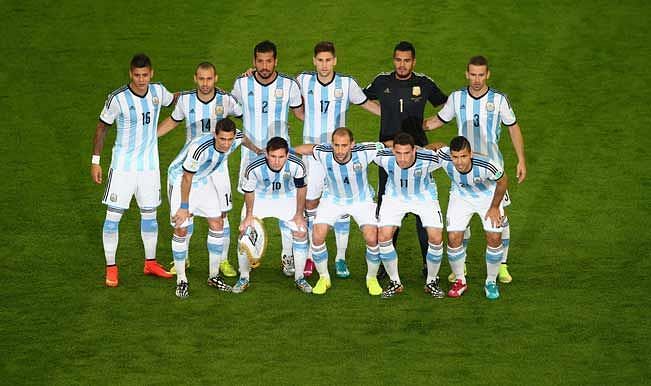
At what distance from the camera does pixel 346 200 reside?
1334 cm

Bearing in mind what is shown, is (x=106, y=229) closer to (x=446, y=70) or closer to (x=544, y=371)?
(x=544, y=371)

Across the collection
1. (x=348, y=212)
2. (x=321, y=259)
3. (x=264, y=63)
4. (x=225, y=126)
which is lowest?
(x=321, y=259)

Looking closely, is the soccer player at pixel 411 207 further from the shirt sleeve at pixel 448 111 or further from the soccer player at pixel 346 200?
the shirt sleeve at pixel 448 111

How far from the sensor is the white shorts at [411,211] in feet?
43.2

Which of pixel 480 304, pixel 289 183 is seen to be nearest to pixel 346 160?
pixel 289 183

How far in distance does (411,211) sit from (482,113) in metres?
1.17

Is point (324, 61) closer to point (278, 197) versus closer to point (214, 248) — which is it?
point (278, 197)

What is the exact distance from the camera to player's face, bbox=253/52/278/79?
13.6m

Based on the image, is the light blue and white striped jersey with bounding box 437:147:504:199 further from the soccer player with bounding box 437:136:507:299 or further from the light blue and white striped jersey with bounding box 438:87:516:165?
the light blue and white striped jersey with bounding box 438:87:516:165

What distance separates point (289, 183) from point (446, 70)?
6.17 meters

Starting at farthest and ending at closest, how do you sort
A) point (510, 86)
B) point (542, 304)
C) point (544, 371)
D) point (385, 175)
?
point (510, 86), point (385, 175), point (542, 304), point (544, 371)

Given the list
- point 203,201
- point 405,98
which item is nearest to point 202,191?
point 203,201

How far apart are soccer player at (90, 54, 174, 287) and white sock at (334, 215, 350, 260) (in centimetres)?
183

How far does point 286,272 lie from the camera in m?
13.9
